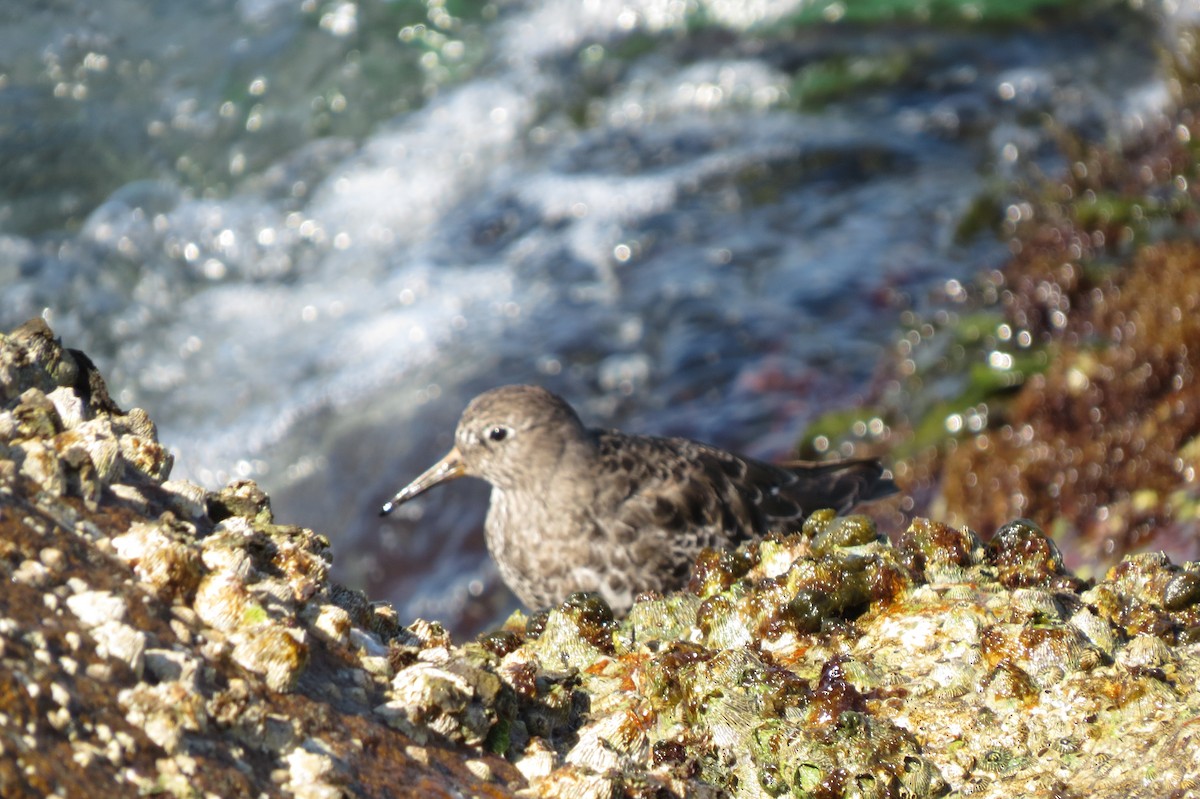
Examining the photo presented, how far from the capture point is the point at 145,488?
229 centimetres

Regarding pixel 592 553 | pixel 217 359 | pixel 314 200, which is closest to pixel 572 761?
pixel 592 553

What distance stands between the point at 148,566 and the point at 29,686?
38cm

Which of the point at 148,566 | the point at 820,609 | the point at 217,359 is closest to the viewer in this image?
the point at 148,566

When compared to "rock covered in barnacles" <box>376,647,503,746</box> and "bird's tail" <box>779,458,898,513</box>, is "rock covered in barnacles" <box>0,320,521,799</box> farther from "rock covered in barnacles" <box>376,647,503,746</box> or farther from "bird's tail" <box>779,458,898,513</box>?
"bird's tail" <box>779,458,898,513</box>

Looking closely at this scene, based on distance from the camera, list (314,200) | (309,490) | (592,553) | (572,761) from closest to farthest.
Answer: (572,761)
(592,553)
(309,490)
(314,200)

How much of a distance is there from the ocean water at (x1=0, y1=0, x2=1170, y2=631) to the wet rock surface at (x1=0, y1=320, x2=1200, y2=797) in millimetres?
4766

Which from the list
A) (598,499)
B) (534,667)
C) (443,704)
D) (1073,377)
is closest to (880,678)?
(534,667)

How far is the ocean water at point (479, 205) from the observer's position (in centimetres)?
865

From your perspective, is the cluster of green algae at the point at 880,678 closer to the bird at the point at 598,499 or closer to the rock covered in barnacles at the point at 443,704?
the rock covered in barnacles at the point at 443,704

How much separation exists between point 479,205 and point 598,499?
253 inches

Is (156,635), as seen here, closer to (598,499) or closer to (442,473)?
(598,499)

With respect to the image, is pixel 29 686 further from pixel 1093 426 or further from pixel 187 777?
pixel 1093 426

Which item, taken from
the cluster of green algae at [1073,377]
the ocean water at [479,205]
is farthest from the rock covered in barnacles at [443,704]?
the ocean water at [479,205]

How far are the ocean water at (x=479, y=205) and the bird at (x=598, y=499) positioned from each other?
7.01ft
